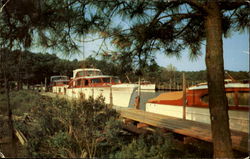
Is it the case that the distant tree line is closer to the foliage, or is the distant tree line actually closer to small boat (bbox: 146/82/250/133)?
the foliage

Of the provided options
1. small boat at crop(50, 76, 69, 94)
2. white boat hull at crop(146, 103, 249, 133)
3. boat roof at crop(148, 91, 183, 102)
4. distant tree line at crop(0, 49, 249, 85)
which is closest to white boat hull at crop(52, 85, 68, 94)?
small boat at crop(50, 76, 69, 94)

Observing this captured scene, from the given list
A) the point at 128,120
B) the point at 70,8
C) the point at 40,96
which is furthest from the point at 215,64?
the point at 128,120

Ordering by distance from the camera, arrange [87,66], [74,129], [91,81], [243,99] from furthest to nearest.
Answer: [91,81]
[243,99]
[74,129]
[87,66]

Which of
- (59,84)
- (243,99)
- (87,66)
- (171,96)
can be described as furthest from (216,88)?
(171,96)

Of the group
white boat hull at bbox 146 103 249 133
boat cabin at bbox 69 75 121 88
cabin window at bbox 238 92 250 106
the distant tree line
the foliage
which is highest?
the distant tree line

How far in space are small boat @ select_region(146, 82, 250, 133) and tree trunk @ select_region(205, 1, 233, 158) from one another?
0.89m

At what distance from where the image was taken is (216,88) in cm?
162

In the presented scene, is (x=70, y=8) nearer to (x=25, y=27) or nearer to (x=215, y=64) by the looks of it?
(x=25, y=27)

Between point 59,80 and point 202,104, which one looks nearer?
point 59,80

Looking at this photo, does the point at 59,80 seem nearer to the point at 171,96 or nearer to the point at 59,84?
the point at 59,84

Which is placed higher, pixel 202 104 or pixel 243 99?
pixel 243 99

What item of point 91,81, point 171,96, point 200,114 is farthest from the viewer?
point 171,96

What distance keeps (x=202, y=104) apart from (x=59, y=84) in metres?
4.01

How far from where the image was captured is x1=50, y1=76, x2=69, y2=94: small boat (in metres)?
4.07
